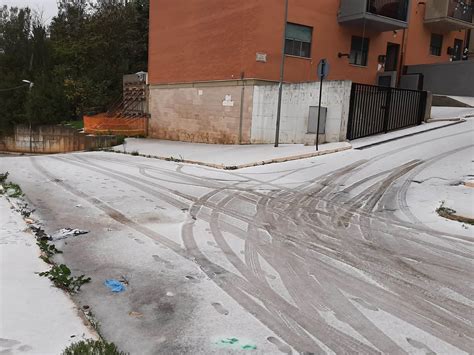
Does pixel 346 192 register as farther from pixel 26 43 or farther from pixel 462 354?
pixel 26 43

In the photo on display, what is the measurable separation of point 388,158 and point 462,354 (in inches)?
399

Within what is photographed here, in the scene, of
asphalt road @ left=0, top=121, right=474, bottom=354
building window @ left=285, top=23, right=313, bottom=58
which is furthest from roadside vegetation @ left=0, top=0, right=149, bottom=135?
asphalt road @ left=0, top=121, right=474, bottom=354

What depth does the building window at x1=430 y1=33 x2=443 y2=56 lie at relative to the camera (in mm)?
28392

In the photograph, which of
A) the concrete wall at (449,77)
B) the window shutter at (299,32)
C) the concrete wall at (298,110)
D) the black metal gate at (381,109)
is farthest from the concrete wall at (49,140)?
the concrete wall at (449,77)

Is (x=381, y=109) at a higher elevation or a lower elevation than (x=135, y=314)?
higher

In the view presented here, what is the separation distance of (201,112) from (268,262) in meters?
16.6

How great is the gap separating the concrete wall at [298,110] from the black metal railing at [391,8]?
305 inches

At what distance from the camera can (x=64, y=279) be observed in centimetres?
390

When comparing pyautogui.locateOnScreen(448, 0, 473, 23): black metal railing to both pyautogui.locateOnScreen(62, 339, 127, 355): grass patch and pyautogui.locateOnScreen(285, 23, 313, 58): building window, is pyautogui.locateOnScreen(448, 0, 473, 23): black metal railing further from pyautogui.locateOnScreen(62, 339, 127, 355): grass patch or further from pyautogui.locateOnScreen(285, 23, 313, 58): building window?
pyautogui.locateOnScreen(62, 339, 127, 355): grass patch

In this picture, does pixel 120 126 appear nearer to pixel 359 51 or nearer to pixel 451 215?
pixel 359 51

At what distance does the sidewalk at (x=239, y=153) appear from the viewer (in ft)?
43.8

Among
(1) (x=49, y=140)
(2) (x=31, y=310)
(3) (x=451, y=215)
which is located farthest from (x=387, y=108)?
(1) (x=49, y=140)

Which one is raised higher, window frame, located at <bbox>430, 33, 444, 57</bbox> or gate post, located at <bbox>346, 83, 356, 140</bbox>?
window frame, located at <bbox>430, 33, 444, 57</bbox>

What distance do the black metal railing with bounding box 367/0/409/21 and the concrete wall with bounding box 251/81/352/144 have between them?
775cm
